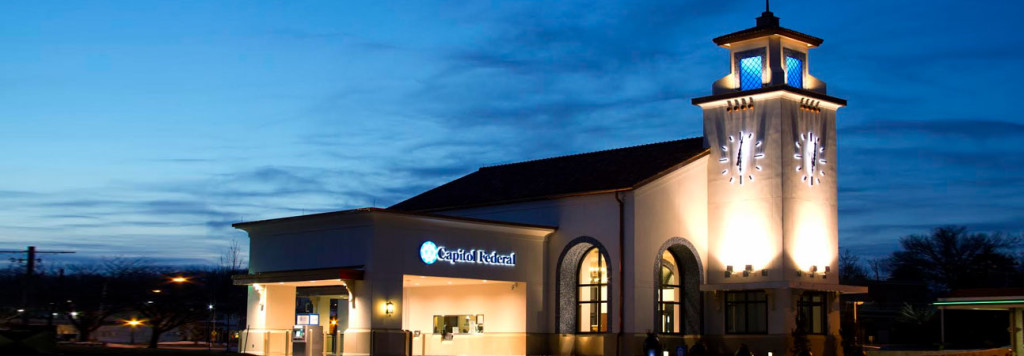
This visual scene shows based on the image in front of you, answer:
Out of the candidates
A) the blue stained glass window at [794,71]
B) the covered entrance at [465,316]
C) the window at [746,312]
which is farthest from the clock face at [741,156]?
the covered entrance at [465,316]

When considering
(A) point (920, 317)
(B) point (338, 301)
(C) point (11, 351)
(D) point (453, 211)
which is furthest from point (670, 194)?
(A) point (920, 317)

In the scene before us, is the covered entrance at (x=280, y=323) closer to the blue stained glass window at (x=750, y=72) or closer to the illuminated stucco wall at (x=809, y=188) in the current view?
the illuminated stucco wall at (x=809, y=188)

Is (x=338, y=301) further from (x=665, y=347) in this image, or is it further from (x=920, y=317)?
(x=920, y=317)

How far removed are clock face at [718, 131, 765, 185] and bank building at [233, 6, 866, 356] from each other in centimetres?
5

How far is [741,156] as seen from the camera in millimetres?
42906

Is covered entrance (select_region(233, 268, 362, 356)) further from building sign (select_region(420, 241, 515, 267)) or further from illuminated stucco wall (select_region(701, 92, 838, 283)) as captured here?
illuminated stucco wall (select_region(701, 92, 838, 283))

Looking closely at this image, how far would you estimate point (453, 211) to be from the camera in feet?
159

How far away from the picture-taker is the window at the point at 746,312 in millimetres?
42500

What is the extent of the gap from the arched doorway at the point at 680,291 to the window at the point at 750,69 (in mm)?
6566

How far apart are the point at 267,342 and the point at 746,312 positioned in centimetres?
1808

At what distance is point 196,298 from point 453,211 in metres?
24.6

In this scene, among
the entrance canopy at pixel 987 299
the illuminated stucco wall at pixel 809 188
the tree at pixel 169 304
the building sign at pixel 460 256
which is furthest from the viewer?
the tree at pixel 169 304

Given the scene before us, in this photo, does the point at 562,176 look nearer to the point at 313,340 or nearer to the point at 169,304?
the point at 313,340

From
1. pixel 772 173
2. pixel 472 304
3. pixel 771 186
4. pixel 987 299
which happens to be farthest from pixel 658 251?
pixel 987 299
